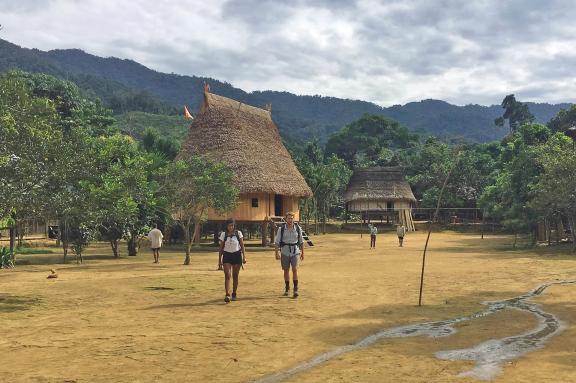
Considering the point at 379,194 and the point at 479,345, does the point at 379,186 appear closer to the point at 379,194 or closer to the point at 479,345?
the point at 379,194

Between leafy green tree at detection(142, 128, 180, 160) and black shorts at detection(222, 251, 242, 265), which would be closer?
black shorts at detection(222, 251, 242, 265)

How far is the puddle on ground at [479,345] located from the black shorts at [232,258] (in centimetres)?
345

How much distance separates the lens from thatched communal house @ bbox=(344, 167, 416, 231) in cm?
5181

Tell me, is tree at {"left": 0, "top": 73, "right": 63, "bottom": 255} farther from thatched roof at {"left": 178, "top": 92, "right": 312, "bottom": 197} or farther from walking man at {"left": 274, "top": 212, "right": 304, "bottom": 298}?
thatched roof at {"left": 178, "top": 92, "right": 312, "bottom": 197}

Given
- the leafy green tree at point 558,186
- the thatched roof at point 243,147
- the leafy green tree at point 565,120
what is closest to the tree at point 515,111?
the leafy green tree at point 565,120

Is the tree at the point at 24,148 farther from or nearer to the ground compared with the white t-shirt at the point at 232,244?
farther from the ground

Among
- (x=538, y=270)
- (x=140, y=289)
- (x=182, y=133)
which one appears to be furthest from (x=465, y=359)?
(x=182, y=133)

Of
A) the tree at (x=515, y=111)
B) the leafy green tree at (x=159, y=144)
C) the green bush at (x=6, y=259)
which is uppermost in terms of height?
the tree at (x=515, y=111)

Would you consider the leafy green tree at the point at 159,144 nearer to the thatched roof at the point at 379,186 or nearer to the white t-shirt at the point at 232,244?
the thatched roof at the point at 379,186

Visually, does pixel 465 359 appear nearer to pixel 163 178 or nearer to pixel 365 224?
pixel 163 178

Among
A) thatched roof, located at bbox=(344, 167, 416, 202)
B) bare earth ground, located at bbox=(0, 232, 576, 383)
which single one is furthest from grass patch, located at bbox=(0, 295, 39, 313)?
thatched roof, located at bbox=(344, 167, 416, 202)

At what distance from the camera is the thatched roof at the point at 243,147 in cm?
2808

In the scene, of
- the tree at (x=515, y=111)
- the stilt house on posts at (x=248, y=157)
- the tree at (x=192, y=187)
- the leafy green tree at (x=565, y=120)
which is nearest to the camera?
the tree at (x=192, y=187)

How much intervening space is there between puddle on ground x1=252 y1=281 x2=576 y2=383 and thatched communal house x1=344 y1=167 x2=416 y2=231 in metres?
43.1
